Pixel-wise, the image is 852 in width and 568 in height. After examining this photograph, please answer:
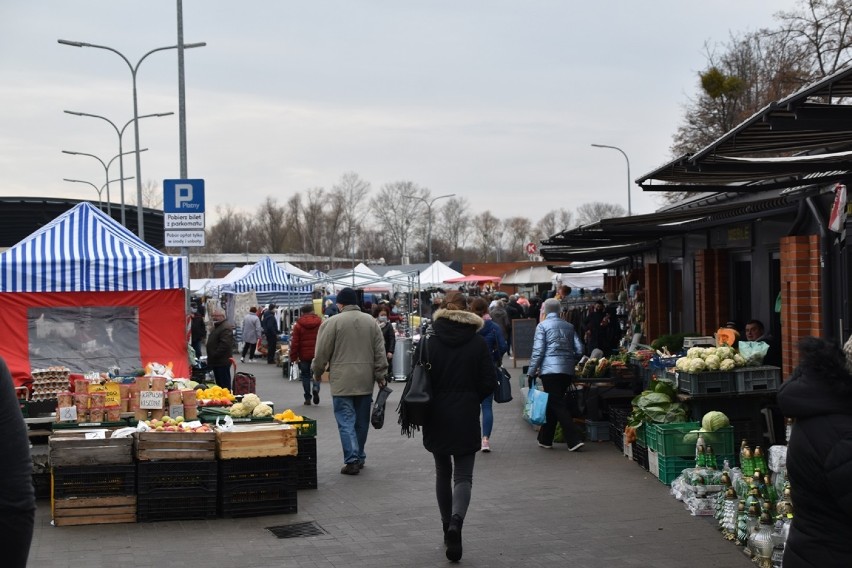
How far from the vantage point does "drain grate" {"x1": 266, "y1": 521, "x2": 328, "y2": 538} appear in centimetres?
789

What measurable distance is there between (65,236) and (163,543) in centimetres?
651

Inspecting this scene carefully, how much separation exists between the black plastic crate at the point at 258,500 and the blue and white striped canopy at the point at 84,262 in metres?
5.18

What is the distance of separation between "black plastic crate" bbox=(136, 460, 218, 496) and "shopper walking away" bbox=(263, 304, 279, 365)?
20444 millimetres

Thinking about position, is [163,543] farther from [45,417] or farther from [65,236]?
[65,236]

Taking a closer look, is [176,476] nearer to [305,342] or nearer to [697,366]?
[697,366]

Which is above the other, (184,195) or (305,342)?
(184,195)

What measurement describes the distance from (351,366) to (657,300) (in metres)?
10.5

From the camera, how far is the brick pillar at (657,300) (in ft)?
63.4

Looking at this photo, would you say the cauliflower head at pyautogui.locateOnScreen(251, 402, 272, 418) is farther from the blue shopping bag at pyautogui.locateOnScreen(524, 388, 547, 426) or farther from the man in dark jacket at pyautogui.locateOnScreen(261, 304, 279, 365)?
the man in dark jacket at pyautogui.locateOnScreen(261, 304, 279, 365)

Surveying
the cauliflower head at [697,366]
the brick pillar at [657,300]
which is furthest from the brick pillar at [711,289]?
the cauliflower head at [697,366]

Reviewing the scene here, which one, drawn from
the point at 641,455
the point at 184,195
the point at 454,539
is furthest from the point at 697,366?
the point at 184,195

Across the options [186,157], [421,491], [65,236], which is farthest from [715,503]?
[186,157]

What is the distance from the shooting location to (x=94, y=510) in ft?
27.1

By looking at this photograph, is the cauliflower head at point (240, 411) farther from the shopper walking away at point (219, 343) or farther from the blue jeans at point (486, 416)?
the shopper walking away at point (219, 343)
